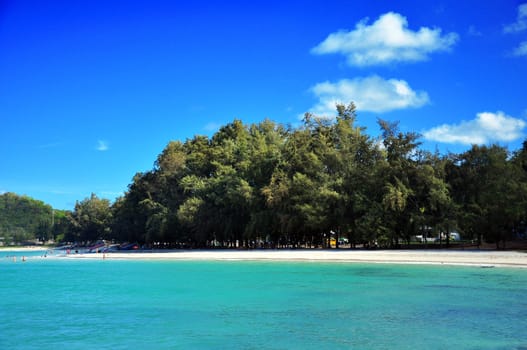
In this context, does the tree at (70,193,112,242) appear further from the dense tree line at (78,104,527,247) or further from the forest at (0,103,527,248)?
the dense tree line at (78,104,527,247)

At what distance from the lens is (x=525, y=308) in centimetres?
1775

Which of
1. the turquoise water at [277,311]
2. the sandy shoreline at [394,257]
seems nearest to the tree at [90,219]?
the sandy shoreline at [394,257]

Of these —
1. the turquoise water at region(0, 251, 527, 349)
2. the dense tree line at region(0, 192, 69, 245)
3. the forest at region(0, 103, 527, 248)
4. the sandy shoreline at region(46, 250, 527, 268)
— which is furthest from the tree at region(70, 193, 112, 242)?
the turquoise water at region(0, 251, 527, 349)

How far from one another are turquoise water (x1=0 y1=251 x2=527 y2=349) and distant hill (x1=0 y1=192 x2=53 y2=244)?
440ft

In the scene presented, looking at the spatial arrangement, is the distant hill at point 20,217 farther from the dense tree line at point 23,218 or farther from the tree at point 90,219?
the tree at point 90,219

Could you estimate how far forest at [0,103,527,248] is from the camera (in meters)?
42.9

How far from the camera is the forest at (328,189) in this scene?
141 feet

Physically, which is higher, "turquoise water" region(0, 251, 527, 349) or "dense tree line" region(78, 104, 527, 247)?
"dense tree line" region(78, 104, 527, 247)

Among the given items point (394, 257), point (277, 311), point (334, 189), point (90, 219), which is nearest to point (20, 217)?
point (90, 219)

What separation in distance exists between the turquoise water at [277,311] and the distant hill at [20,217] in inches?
5279

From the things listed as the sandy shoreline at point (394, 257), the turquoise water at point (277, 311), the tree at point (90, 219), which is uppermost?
the tree at point (90, 219)

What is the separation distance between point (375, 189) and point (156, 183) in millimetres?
36165

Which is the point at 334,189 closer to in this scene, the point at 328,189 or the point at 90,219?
the point at 328,189

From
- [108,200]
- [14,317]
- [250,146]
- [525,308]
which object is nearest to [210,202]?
[250,146]
